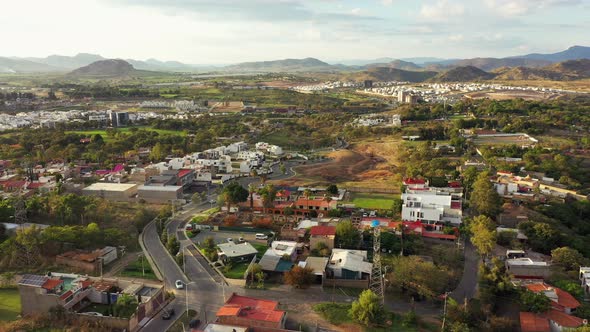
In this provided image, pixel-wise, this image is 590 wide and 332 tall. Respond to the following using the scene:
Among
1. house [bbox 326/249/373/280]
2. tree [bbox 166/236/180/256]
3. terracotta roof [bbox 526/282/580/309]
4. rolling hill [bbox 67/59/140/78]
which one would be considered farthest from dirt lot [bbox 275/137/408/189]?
rolling hill [bbox 67/59/140/78]

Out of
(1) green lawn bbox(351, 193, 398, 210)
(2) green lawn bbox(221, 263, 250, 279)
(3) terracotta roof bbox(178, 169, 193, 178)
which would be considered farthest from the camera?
(3) terracotta roof bbox(178, 169, 193, 178)

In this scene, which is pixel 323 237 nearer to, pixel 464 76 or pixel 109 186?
pixel 109 186

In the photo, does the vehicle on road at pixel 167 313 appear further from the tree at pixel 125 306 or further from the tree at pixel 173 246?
the tree at pixel 173 246

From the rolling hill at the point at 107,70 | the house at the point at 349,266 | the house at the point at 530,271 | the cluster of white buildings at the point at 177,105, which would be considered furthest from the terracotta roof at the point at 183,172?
the rolling hill at the point at 107,70

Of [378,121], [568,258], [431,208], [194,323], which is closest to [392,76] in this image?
[378,121]

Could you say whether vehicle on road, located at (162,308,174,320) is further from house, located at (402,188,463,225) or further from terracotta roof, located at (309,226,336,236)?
house, located at (402,188,463,225)

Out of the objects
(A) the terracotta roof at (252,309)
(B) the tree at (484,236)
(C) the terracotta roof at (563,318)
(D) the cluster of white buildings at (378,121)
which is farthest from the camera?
(D) the cluster of white buildings at (378,121)

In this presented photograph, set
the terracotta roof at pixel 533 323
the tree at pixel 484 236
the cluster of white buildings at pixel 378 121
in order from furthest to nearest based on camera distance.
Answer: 1. the cluster of white buildings at pixel 378 121
2. the tree at pixel 484 236
3. the terracotta roof at pixel 533 323

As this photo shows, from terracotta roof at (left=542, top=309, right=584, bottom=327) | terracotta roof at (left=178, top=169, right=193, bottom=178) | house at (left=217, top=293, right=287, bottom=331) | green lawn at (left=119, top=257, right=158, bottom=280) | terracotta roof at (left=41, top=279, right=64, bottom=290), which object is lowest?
green lawn at (left=119, top=257, right=158, bottom=280)
